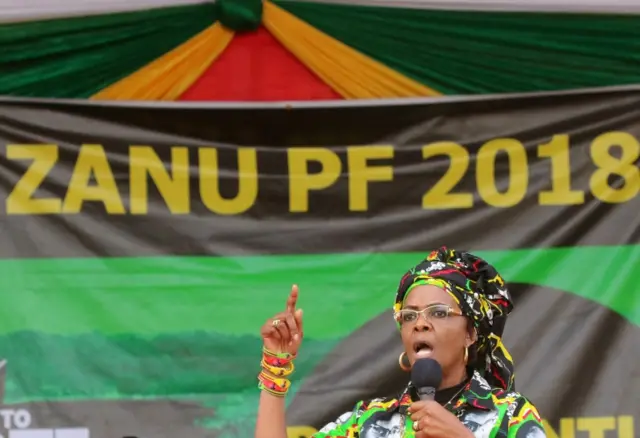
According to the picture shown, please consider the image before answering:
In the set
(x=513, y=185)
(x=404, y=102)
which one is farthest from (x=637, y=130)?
(x=404, y=102)

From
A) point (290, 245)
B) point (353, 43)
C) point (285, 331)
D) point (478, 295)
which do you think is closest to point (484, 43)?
point (353, 43)

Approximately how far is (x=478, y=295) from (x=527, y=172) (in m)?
1.26

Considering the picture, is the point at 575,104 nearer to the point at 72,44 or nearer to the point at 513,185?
the point at 513,185

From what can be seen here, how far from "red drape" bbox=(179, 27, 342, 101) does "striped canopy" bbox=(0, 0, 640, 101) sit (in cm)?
5

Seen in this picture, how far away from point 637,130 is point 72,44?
5.92 feet

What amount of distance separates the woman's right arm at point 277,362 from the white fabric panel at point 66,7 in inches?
59.9

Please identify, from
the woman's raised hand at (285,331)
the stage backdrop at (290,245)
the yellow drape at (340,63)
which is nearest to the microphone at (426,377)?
the woman's raised hand at (285,331)

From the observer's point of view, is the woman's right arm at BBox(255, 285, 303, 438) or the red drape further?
the red drape

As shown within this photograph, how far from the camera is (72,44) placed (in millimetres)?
3391

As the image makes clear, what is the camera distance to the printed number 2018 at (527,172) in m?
3.44

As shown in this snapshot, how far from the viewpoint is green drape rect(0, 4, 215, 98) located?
3.38 m

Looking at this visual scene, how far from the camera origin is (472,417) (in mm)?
2158

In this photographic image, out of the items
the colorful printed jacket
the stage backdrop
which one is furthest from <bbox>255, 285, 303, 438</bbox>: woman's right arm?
the stage backdrop

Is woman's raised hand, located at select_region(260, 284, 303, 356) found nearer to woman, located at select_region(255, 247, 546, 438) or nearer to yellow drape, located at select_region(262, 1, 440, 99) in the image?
woman, located at select_region(255, 247, 546, 438)
